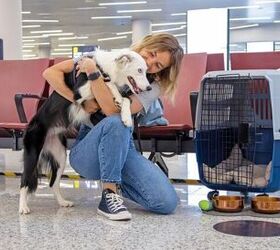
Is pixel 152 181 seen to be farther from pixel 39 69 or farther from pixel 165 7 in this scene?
pixel 165 7

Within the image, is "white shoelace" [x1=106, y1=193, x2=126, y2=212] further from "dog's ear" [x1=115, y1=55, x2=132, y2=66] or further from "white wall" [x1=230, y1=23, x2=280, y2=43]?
"white wall" [x1=230, y1=23, x2=280, y2=43]

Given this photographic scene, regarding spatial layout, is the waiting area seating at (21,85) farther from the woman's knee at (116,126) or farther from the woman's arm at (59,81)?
the woman's knee at (116,126)

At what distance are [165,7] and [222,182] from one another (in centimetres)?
1204

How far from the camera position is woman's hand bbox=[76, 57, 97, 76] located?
246 centimetres

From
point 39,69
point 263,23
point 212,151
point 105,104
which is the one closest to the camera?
point 105,104

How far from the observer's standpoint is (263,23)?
17.4 metres

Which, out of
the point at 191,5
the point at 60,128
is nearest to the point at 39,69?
the point at 60,128

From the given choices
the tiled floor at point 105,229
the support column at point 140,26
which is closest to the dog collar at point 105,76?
the tiled floor at point 105,229

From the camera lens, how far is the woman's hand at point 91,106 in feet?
8.36

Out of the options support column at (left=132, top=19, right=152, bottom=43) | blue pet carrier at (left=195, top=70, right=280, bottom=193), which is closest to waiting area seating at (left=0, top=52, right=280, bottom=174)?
blue pet carrier at (left=195, top=70, right=280, bottom=193)

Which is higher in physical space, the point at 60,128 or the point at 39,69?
the point at 39,69

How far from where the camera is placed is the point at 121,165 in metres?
2.38

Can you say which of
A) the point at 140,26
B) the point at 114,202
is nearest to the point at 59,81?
the point at 114,202

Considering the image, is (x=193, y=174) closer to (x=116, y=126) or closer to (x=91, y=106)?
(x=91, y=106)
